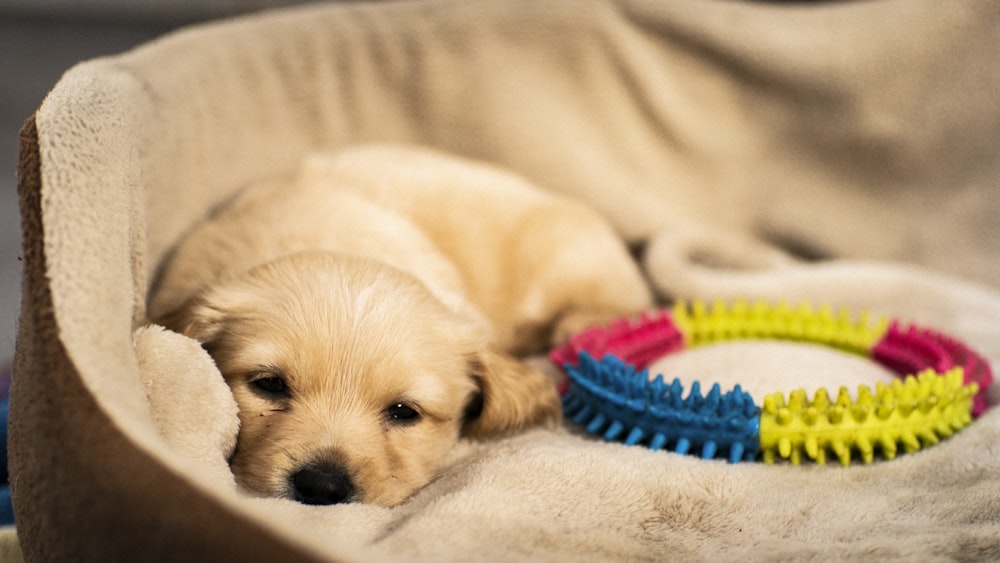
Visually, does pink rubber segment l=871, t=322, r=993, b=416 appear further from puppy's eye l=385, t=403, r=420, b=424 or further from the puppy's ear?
puppy's eye l=385, t=403, r=420, b=424

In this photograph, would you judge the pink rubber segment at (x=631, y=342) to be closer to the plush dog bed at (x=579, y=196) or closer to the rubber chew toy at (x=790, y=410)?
the rubber chew toy at (x=790, y=410)

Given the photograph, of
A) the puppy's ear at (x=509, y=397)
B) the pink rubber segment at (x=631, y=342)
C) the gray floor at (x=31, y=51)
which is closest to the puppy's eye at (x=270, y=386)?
the puppy's ear at (x=509, y=397)

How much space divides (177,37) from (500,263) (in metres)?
1.32

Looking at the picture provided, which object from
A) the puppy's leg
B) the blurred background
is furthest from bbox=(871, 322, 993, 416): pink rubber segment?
the blurred background

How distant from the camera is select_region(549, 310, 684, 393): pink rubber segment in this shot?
2422mm

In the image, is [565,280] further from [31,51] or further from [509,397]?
[31,51]

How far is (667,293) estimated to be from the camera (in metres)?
3.19

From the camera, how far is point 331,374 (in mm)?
1796

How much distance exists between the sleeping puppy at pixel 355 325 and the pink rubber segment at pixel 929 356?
38.6 inches

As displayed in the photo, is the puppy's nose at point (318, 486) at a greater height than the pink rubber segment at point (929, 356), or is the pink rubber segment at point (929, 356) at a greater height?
the pink rubber segment at point (929, 356)

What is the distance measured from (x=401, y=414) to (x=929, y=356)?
1.48 meters

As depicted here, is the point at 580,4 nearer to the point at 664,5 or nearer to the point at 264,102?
the point at 664,5

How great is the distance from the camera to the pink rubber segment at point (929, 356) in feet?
7.18

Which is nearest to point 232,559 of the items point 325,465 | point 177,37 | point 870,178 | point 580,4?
point 325,465
